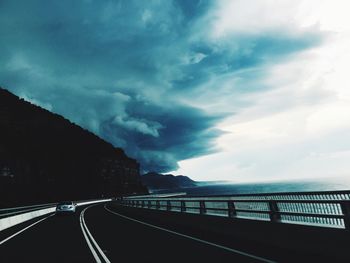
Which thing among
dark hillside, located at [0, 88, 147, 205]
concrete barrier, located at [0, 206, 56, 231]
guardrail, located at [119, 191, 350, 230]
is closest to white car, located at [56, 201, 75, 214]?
concrete barrier, located at [0, 206, 56, 231]

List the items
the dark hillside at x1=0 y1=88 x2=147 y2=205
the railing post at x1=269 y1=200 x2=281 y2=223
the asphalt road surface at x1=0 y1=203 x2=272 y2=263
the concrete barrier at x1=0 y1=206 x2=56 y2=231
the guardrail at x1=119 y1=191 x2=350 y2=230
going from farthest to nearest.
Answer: the dark hillside at x1=0 y1=88 x2=147 y2=205
the concrete barrier at x1=0 y1=206 x2=56 y2=231
the railing post at x1=269 y1=200 x2=281 y2=223
the asphalt road surface at x1=0 y1=203 x2=272 y2=263
the guardrail at x1=119 y1=191 x2=350 y2=230

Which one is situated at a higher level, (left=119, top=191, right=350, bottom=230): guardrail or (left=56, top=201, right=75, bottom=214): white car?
(left=56, top=201, right=75, bottom=214): white car

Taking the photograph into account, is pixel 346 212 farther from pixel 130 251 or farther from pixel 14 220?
pixel 14 220

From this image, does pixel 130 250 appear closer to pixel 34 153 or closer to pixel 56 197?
pixel 56 197

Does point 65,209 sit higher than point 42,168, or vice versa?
point 42,168

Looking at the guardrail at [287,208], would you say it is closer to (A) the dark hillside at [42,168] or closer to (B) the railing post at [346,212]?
(B) the railing post at [346,212]

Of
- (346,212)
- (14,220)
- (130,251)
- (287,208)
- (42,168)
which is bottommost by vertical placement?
(130,251)

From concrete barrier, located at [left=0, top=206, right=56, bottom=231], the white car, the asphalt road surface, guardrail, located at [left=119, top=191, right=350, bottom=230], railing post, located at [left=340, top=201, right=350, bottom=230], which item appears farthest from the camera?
the white car

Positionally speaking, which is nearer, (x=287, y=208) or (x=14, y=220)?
(x=287, y=208)

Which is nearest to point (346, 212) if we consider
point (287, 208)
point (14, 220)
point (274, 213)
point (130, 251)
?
point (274, 213)

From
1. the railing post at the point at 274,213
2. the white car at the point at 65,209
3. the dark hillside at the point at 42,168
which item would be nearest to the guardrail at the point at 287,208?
the railing post at the point at 274,213

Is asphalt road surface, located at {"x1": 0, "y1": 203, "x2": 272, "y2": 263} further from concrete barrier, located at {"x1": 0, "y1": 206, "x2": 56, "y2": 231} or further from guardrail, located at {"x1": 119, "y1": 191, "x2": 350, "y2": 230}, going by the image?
concrete barrier, located at {"x1": 0, "y1": 206, "x2": 56, "y2": 231}

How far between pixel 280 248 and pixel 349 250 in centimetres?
304

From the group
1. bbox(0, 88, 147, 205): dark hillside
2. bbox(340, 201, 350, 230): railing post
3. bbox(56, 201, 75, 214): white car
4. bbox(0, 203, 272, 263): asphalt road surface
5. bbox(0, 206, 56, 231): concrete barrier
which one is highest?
bbox(0, 88, 147, 205): dark hillside
